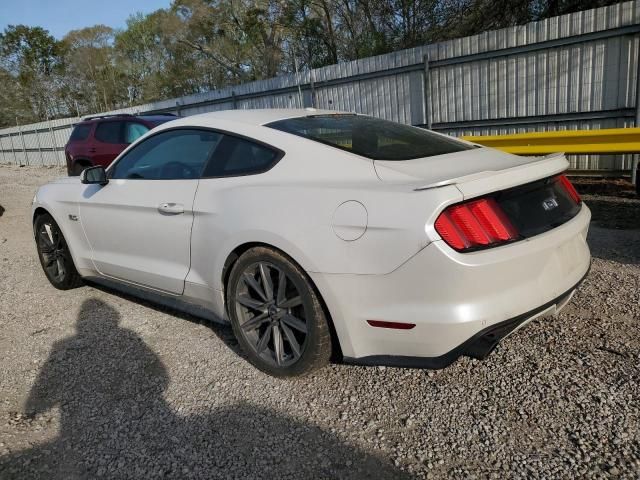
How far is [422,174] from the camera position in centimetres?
253

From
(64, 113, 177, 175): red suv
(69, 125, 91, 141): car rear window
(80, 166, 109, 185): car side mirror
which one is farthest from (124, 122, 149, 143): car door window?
(80, 166, 109, 185): car side mirror

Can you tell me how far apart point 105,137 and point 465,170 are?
903 centimetres

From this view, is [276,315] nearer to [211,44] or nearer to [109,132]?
[109,132]

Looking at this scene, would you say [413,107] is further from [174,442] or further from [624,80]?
[174,442]

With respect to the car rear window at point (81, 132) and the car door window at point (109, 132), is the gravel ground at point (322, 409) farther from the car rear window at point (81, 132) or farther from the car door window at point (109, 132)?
the car rear window at point (81, 132)

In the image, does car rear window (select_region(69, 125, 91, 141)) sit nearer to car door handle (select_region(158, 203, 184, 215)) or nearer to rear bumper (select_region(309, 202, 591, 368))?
car door handle (select_region(158, 203, 184, 215))

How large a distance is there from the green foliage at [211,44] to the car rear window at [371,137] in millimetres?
10607

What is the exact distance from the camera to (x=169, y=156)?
3691mm

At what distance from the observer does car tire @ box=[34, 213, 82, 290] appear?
4629mm

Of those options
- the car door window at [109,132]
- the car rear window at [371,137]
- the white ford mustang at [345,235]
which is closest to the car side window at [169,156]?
the white ford mustang at [345,235]

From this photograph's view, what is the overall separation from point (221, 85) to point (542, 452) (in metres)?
35.1

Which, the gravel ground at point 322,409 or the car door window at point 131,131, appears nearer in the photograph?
the gravel ground at point 322,409

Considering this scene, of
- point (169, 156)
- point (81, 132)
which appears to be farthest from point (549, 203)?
point (81, 132)

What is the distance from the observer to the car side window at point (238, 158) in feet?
9.88
